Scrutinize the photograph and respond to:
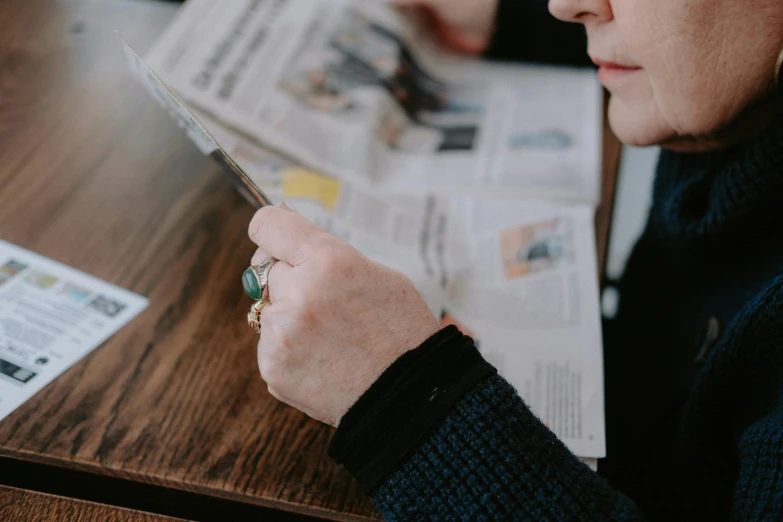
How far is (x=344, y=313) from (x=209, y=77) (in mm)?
470

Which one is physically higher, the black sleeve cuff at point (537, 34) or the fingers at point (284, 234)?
the fingers at point (284, 234)

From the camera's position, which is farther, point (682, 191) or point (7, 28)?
point (7, 28)

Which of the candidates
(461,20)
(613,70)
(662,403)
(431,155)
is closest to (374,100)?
(431,155)

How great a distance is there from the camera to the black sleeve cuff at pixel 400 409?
18.0 inches

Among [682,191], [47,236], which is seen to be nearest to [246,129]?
[47,236]

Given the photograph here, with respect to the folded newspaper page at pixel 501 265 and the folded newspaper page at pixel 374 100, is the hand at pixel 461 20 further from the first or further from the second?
the folded newspaper page at pixel 501 265

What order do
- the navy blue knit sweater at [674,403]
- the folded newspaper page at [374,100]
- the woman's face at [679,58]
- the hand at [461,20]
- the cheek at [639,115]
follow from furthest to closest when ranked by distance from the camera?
the hand at [461,20] → the folded newspaper page at [374,100] → the cheek at [639,115] → the woman's face at [679,58] → the navy blue knit sweater at [674,403]

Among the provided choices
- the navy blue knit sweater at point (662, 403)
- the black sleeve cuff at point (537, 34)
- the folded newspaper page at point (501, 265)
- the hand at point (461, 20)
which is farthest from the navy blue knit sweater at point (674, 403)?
the hand at point (461, 20)

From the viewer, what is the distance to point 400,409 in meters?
0.46

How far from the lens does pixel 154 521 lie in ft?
1.63

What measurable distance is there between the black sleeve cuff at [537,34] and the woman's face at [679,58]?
12.4 inches

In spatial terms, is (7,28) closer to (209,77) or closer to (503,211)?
(209,77)

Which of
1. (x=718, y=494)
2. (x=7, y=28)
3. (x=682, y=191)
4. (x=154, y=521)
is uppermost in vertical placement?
(x=7, y=28)

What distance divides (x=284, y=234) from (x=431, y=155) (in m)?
0.41
